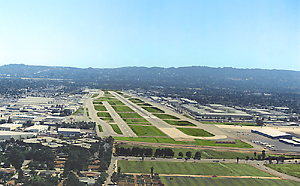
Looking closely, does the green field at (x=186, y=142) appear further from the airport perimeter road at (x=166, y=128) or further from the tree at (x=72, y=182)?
the tree at (x=72, y=182)

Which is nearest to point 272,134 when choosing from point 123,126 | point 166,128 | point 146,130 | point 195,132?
point 195,132

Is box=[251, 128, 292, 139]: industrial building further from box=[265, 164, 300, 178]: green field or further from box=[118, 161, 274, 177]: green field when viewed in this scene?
box=[118, 161, 274, 177]: green field

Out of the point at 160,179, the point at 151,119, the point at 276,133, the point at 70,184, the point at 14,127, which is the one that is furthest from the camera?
the point at 151,119

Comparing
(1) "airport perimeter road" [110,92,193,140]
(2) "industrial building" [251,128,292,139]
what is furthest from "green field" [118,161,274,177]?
(2) "industrial building" [251,128,292,139]

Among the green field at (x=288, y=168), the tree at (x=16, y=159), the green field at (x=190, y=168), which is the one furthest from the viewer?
the green field at (x=288, y=168)

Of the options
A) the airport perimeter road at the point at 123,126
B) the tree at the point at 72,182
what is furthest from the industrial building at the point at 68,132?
the tree at the point at 72,182

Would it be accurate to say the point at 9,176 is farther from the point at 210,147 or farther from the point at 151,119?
the point at 151,119

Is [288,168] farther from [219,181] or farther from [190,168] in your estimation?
[190,168]

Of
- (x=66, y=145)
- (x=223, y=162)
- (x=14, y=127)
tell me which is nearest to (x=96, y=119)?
(x=14, y=127)
